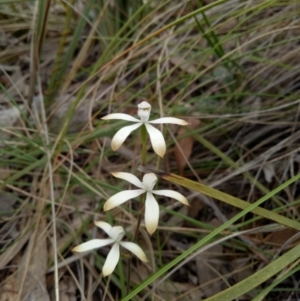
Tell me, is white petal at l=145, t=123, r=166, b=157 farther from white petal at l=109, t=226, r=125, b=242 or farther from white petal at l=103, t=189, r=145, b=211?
white petal at l=109, t=226, r=125, b=242

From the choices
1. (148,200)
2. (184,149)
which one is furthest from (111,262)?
Answer: (184,149)

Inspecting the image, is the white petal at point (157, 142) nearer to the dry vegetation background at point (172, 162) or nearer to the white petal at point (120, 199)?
the white petal at point (120, 199)

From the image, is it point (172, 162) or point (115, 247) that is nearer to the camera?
point (115, 247)

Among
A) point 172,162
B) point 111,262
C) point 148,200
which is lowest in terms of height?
point 172,162

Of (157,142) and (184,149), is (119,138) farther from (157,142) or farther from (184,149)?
(184,149)

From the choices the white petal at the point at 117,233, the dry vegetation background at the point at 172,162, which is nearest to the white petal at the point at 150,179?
the white petal at the point at 117,233

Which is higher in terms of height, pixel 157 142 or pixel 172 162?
pixel 157 142

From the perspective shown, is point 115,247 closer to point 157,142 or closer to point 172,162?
point 157,142
